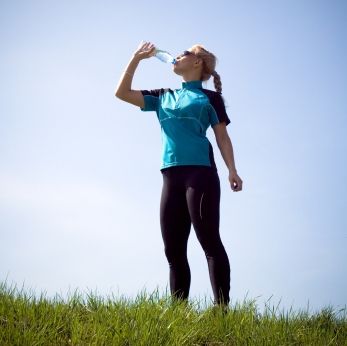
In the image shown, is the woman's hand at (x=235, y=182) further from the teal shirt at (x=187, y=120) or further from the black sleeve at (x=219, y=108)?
the black sleeve at (x=219, y=108)

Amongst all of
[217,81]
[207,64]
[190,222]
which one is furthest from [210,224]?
[207,64]

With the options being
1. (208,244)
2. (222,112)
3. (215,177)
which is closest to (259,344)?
(208,244)

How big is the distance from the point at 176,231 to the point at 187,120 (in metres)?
1.11

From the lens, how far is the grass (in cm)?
310

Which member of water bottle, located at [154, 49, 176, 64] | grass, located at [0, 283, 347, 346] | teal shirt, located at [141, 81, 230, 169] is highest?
water bottle, located at [154, 49, 176, 64]

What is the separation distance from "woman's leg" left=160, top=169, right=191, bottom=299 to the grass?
30cm

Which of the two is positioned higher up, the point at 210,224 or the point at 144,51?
the point at 144,51

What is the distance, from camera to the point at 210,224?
410 cm

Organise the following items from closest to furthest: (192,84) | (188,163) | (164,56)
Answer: (188,163), (192,84), (164,56)

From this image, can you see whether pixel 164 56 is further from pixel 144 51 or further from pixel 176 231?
pixel 176 231

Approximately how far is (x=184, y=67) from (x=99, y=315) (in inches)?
105

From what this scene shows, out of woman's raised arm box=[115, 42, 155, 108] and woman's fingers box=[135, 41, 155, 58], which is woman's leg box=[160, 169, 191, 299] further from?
woman's fingers box=[135, 41, 155, 58]

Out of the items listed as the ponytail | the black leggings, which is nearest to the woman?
the black leggings

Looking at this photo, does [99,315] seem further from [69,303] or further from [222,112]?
[222,112]
